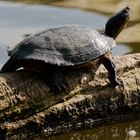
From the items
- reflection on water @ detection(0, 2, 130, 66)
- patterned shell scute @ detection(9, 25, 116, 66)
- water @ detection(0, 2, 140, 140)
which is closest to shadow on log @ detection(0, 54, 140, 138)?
patterned shell scute @ detection(9, 25, 116, 66)

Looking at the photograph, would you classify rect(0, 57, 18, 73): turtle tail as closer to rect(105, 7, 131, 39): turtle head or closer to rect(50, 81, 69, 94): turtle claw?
rect(50, 81, 69, 94): turtle claw

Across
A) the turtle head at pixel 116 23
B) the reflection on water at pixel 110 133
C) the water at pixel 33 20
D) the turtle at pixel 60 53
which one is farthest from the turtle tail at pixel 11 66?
the water at pixel 33 20

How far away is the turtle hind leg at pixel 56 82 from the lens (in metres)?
5.32

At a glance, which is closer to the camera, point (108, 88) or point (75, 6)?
point (108, 88)

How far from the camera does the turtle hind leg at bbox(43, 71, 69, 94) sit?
17.4ft

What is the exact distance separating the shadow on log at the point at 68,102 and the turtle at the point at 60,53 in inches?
3.0

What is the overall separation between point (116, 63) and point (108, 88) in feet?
0.99

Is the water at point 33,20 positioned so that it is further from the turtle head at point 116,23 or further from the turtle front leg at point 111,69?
the turtle front leg at point 111,69

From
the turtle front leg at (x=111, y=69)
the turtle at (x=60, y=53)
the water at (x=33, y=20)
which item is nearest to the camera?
the turtle at (x=60, y=53)

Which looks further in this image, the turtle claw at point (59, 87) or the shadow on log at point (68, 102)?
the turtle claw at point (59, 87)

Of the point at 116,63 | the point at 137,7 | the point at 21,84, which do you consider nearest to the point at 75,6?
the point at 137,7

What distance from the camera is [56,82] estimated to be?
5336 millimetres

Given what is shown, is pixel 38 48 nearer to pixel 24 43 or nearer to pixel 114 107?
pixel 24 43

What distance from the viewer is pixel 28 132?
5.22 m
